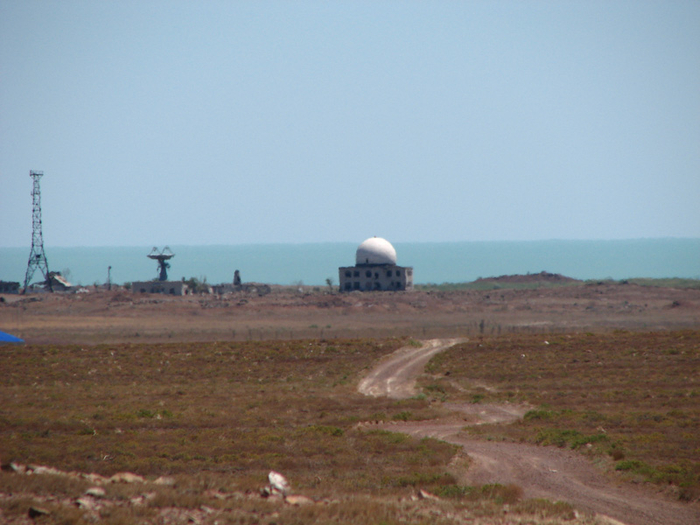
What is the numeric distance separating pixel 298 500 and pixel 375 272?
7600 cm

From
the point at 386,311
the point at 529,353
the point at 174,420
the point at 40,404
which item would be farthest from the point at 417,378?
the point at 386,311

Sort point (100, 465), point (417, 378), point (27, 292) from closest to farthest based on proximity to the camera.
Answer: point (100, 465) < point (417, 378) < point (27, 292)

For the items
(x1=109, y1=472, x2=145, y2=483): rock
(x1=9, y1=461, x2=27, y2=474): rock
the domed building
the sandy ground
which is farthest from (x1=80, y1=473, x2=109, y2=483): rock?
the domed building

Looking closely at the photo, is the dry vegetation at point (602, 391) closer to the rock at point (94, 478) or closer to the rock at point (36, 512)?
the rock at point (94, 478)

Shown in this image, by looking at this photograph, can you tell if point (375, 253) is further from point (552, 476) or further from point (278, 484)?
point (278, 484)

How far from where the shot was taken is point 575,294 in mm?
79938

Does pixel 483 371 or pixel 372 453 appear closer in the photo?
pixel 372 453

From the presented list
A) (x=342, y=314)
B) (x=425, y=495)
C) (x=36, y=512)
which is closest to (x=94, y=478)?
(x=36, y=512)

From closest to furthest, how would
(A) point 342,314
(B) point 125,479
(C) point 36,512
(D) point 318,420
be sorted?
(C) point 36,512 → (B) point 125,479 → (D) point 318,420 → (A) point 342,314

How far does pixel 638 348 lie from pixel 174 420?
2865 centimetres

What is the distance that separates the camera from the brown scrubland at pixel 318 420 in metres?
13.3

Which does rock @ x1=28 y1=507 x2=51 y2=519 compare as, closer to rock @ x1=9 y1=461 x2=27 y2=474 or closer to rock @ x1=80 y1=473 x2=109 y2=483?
rock @ x1=80 y1=473 x2=109 y2=483

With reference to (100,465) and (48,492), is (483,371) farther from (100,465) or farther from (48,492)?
(48,492)

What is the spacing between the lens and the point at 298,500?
44.5 feet
